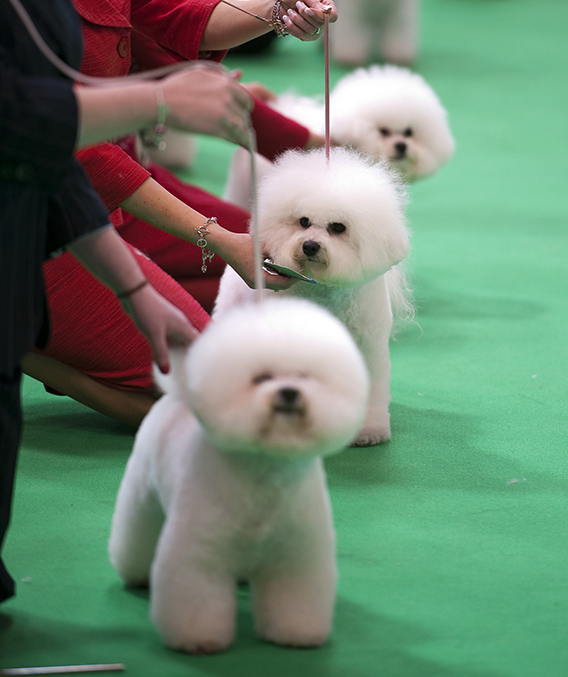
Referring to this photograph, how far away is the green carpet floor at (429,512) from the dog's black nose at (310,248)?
1.46ft

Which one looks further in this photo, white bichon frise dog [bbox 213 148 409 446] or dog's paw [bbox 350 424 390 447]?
dog's paw [bbox 350 424 390 447]

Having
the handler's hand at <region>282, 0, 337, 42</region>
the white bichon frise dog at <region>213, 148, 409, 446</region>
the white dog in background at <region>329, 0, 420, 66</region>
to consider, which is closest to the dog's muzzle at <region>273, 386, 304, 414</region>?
the white bichon frise dog at <region>213, 148, 409, 446</region>

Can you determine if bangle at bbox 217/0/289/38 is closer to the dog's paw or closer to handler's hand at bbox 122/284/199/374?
the dog's paw

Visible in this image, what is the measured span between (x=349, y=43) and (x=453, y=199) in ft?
9.20

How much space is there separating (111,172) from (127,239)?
730 millimetres

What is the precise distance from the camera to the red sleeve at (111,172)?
1856mm

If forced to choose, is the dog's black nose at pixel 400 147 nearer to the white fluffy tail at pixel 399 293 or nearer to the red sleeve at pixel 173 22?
the white fluffy tail at pixel 399 293

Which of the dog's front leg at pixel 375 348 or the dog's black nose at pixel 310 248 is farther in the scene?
the dog's front leg at pixel 375 348

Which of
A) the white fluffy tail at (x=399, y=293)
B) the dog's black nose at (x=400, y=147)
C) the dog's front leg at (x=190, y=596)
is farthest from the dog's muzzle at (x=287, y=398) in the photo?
the dog's black nose at (x=400, y=147)

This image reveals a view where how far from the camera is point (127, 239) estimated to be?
2598 millimetres

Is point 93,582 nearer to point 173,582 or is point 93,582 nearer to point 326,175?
point 173,582

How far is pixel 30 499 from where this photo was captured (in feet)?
6.00

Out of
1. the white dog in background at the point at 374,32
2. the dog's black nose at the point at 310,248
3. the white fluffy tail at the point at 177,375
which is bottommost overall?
the white dog in background at the point at 374,32

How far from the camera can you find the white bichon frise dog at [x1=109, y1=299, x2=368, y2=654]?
1143 millimetres
